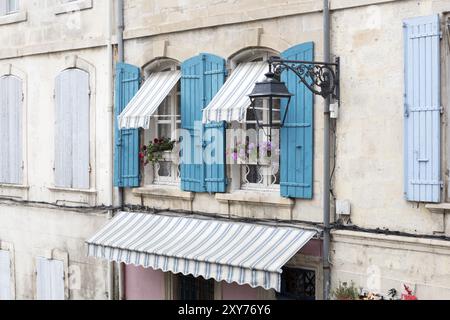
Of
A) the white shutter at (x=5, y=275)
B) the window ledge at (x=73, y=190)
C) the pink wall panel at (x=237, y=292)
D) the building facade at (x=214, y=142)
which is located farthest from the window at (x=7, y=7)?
the pink wall panel at (x=237, y=292)

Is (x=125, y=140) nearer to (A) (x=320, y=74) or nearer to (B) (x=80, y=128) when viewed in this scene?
(B) (x=80, y=128)

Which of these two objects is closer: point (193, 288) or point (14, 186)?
point (193, 288)

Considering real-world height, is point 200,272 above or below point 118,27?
below

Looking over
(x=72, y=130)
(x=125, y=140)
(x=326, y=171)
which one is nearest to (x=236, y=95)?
(x=326, y=171)

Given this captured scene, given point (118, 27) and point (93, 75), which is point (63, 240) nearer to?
point (93, 75)

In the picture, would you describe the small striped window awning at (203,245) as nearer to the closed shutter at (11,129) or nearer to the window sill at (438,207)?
the window sill at (438,207)

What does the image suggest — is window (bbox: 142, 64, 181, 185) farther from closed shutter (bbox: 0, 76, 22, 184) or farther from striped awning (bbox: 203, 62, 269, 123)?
closed shutter (bbox: 0, 76, 22, 184)

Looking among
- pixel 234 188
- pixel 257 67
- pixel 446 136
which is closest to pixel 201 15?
pixel 257 67

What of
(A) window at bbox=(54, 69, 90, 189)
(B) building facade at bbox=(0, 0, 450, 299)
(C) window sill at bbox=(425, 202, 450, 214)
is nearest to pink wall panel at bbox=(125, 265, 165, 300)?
(B) building facade at bbox=(0, 0, 450, 299)

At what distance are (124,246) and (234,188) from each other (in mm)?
1640

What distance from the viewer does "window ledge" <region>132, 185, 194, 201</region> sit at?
11.4 metres

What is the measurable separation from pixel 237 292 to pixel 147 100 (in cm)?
286

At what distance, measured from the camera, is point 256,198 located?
10406 millimetres

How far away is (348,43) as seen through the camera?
9430 mm
